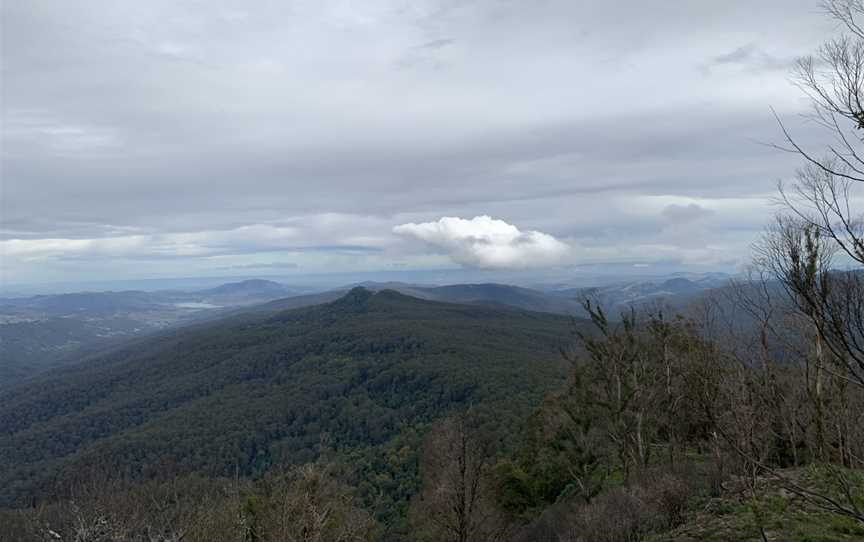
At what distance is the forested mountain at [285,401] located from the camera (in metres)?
98.4

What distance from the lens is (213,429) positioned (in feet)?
404

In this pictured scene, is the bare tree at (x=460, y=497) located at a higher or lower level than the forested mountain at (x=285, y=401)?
higher

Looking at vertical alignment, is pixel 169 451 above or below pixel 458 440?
below

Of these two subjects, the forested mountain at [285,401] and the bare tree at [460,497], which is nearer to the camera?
the bare tree at [460,497]

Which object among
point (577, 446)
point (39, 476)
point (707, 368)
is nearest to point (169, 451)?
point (39, 476)

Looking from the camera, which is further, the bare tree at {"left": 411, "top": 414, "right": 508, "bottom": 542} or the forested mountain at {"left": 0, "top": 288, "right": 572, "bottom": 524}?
the forested mountain at {"left": 0, "top": 288, "right": 572, "bottom": 524}

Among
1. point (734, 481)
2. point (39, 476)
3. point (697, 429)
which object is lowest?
point (39, 476)

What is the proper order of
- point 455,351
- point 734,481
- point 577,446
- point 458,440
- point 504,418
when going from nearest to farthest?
point 734,481 < point 458,440 < point 577,446 < point 504,418 < point 455,351

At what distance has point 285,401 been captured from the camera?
5428 inches

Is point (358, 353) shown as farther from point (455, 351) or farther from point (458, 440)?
Result: point (458, 440)

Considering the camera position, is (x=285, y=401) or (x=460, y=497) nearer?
(x=460, y=497)

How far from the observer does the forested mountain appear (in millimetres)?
98388

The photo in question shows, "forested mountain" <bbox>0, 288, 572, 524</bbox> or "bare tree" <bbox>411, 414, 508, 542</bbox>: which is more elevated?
"bare tree" <bbox>411, 414, 508, 542</bbox>

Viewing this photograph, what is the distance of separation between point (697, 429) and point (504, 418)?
160ft
